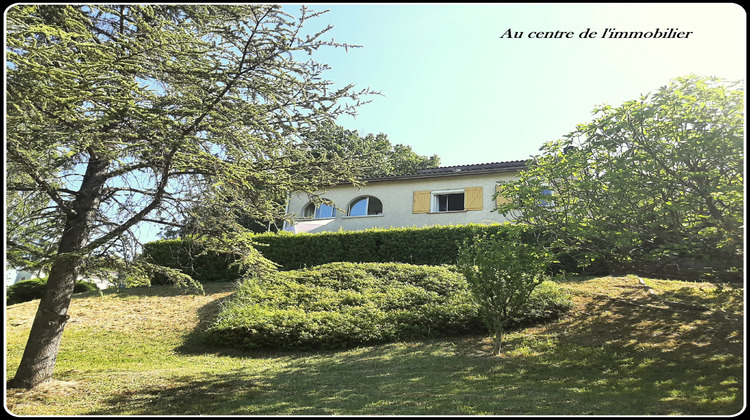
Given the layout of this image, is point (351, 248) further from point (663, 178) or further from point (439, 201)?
point (663, 178)

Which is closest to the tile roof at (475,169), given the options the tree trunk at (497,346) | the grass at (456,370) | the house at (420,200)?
the house at (420,200)

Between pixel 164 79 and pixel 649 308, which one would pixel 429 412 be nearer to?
pixel 164 79

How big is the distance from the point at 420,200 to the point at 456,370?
1544 centimetres

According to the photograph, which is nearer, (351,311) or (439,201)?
(351,311)

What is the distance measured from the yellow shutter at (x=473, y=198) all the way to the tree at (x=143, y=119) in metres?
14.4

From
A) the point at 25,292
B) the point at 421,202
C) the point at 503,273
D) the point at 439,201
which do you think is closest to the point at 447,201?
the point at 439,201

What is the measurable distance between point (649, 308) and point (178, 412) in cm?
1153

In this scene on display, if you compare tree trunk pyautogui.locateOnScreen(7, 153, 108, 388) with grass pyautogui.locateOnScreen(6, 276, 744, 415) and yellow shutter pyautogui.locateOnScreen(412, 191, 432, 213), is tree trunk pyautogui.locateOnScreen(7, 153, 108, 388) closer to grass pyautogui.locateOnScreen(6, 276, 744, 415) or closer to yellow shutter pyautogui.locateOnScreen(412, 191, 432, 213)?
grass pyautogui.locateOnScreen(6, 276, 744, 415)

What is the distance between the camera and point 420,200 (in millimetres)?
23641

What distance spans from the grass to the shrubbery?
0.44 metres

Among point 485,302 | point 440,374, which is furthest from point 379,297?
point 440,374

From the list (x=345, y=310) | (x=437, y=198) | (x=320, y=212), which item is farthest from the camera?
(x=320, y=212)

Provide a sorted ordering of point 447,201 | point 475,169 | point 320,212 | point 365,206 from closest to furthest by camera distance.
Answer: point 475,169
point 447,201
point 365,206
point 320,212

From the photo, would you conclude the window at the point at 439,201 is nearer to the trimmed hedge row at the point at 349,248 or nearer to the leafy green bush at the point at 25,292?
the trimmed hedge row at the point at 349,248
